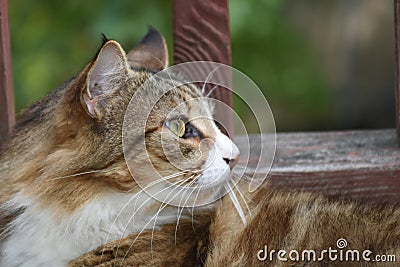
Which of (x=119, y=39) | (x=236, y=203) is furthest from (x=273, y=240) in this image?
(x=119, y=39)

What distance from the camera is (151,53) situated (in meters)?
2.24

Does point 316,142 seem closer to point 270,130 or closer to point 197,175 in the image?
point 270,130

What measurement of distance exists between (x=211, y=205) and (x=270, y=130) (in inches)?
35.7

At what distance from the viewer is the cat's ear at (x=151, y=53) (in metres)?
2.20

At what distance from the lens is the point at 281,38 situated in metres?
4.86

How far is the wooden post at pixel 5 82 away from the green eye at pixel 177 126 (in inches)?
28.0

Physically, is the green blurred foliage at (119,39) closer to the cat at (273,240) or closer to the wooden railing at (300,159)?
the wooden railing at (300,159)

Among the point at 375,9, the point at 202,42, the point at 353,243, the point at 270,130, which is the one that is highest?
the point at 202,42

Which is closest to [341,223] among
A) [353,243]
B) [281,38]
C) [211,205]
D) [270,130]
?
[353,243]

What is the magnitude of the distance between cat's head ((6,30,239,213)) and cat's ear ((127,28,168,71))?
215 millimetres

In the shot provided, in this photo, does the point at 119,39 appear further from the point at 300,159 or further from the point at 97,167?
the point at 97,167

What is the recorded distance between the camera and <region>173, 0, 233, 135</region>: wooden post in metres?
2.31

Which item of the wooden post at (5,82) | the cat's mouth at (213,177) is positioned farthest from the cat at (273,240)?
the wooden post at (5,82)

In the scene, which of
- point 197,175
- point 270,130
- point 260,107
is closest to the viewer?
point 197,175
